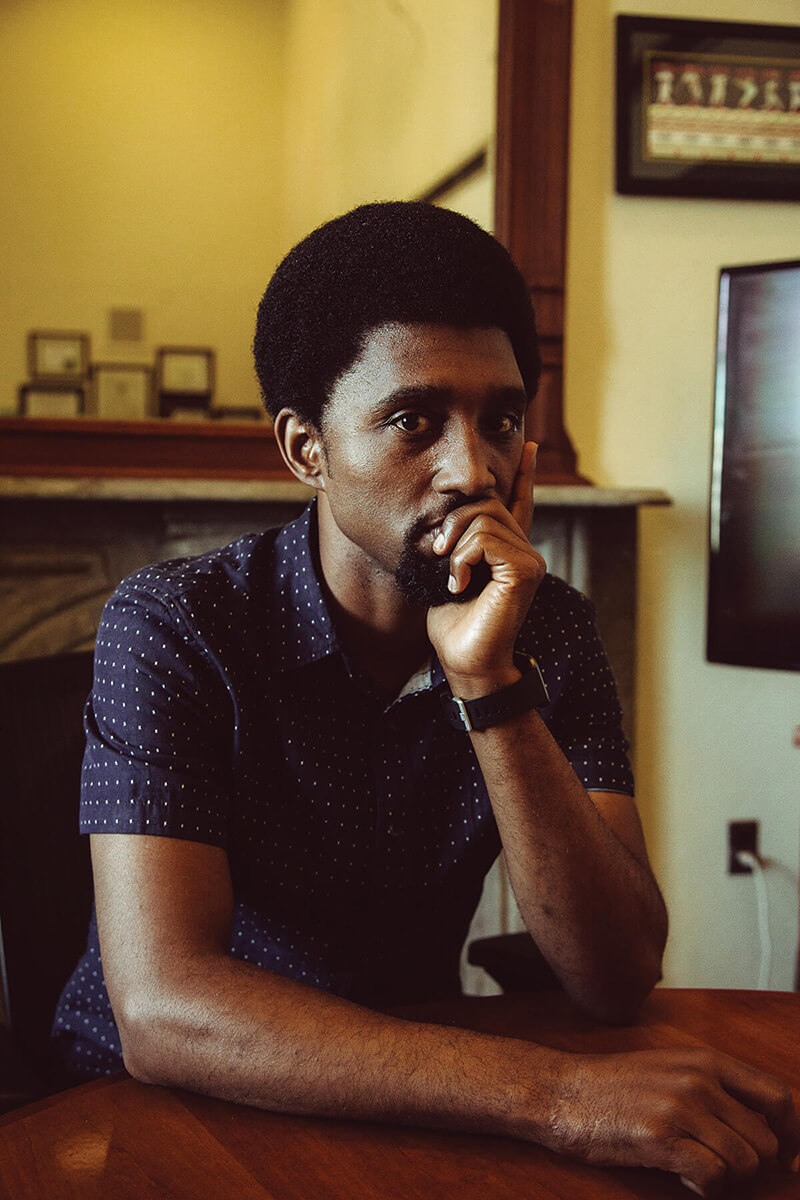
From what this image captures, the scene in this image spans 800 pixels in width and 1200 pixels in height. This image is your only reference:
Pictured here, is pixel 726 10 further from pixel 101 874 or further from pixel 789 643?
pixel 101 874

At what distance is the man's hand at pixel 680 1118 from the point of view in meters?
0.65

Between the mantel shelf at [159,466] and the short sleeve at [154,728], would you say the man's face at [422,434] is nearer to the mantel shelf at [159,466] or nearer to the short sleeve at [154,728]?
the short sleeve at [154,728]

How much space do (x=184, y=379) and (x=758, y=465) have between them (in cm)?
235

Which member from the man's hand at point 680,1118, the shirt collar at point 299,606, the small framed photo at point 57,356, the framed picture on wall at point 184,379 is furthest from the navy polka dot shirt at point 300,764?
the small framed photo at point 57,356

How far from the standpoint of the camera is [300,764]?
105 centimetres

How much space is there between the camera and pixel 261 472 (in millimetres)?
2352

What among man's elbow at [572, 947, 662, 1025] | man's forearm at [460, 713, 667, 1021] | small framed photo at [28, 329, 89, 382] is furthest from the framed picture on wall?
man's elbow at [572, 947, 662, 1025]

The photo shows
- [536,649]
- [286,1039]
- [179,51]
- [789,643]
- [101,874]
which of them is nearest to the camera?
[286,1039]

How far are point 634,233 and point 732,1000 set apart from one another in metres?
1.70

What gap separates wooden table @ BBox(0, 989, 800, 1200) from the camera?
627 millimetres

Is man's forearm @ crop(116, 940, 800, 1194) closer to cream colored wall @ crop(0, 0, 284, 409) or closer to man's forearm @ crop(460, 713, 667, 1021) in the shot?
man's forearm @ crop(460, 713, 667, 1021)

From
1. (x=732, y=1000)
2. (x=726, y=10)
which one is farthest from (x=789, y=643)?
(x=726, y=10)

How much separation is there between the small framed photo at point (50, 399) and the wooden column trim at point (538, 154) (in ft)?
6.04

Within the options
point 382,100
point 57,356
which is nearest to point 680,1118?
point 382,100
